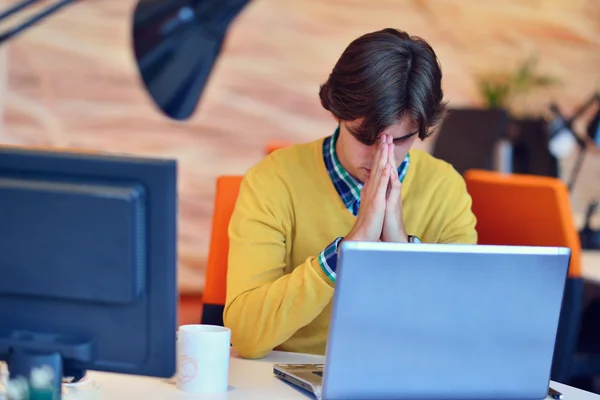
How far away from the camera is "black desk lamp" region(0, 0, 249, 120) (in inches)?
80.7

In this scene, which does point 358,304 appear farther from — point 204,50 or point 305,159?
point 204,50

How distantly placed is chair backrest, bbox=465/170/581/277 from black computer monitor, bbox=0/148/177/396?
1.60 m

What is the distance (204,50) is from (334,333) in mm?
1163

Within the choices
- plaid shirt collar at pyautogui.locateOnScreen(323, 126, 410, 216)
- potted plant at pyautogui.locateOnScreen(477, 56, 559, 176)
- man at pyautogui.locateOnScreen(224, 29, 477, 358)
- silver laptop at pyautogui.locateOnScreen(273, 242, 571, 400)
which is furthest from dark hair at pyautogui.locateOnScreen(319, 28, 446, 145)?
potted plant at pyautogui.locateOnScreen(477, 56, 559, 176)

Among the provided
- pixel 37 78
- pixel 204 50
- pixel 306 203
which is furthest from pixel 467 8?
A: pixel 306 203

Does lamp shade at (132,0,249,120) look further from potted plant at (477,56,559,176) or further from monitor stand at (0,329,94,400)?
potted plant at (477,56,559,176)

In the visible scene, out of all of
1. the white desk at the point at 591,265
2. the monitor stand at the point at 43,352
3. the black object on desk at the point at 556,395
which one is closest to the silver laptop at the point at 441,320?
the black object on desk at the point at 556,395

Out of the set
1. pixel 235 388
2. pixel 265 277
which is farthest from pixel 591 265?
pixel 235 388

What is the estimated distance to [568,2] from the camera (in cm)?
522

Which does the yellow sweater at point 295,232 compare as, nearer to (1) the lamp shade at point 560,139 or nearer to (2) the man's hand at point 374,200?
(2) the man's hand at point 374,200

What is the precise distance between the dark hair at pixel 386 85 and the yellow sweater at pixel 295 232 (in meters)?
0.18

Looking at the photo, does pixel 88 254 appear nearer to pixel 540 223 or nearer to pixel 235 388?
pixel 235 388

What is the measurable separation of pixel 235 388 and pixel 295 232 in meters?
0.52

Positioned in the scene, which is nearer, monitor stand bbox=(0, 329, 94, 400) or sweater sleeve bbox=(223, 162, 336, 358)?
monitor stand bbox=(0, 329, 94, 400)
